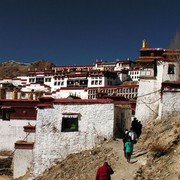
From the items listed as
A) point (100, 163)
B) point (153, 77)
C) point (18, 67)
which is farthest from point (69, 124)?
point (18, 67)

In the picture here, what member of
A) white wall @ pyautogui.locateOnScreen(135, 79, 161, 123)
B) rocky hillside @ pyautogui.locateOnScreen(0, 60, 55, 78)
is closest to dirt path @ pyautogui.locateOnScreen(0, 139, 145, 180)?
white wall @ pyautogui.locateOnScreen(135, 79, 161, 123)

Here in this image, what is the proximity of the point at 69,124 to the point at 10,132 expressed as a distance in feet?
26.1

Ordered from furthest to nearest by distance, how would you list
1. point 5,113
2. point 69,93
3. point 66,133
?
point 69,93 → point 5,113 → point 66,133

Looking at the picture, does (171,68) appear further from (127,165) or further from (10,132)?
(10,132)

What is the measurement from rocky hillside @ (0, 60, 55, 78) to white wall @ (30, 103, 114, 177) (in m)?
72.8

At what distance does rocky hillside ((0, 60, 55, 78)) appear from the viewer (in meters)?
87.9

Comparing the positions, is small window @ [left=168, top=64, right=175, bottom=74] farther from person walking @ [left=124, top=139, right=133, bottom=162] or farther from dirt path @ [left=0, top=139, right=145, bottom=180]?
person walking @ [left=124, top=139, right=133, bottom=162]

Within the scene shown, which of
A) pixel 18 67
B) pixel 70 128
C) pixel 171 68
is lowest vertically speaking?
pixel 70 128

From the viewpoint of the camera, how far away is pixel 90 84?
56094mm

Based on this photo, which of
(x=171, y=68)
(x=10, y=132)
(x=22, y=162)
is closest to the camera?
(x=171, y=68)

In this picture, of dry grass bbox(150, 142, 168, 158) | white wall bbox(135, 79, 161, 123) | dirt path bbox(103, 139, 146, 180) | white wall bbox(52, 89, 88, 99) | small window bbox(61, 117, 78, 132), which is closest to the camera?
dirt path bbox(103, 139, 146, 180)

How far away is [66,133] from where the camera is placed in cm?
1432

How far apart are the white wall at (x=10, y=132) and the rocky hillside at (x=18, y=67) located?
215ft

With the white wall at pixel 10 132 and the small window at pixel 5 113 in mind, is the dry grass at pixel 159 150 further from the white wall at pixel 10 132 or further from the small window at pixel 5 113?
the small window at pixel 5 113
